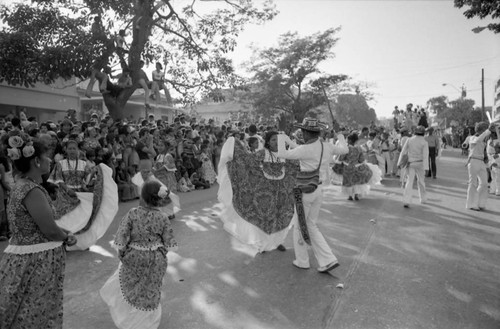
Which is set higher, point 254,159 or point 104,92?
point 104,92

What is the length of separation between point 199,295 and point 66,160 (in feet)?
12.1

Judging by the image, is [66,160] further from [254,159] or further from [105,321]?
[105,321]

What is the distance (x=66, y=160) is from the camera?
21.6 feet

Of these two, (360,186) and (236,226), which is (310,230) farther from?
(360,186)

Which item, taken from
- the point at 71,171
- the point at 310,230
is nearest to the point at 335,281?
the point at 310,230

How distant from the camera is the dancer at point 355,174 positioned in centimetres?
1080

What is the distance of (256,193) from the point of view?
6.44 meters

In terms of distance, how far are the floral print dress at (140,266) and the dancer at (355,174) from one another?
26.3 feet

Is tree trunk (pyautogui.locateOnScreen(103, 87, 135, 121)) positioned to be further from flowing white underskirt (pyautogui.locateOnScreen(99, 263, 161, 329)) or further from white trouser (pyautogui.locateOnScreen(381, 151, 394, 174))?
white trouser (pyautogui.locateOnScreen(381, 151, 394, 174))

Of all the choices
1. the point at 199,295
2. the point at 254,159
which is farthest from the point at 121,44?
the point at 199,295

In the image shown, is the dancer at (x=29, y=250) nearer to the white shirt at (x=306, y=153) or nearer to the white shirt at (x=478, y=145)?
the white shirt at (x=306, y=153)

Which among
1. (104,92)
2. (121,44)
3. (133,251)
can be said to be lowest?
(133,251)

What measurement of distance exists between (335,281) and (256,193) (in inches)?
81.3

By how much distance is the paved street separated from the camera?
392 centimetres
